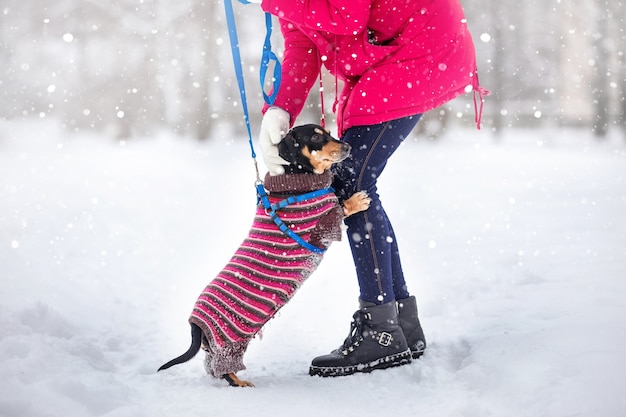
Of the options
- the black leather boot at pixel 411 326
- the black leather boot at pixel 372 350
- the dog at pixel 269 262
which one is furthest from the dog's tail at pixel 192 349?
the black leather boot at pixel 411 326

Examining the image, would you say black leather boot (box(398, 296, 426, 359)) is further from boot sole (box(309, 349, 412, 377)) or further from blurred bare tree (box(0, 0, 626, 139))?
blurred bare tree (box(0, 0, 626, 139))

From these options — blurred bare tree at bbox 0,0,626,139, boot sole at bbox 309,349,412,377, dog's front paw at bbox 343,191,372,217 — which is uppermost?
blurred bare tree at bbox 0,0,626,139

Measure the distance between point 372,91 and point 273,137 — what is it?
42 centimetres

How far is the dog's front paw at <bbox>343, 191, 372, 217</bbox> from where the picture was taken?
2383 millimetres

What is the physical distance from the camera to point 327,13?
2.16 metres

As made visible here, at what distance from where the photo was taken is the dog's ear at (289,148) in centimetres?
237

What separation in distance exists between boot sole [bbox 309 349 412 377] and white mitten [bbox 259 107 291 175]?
0.80m

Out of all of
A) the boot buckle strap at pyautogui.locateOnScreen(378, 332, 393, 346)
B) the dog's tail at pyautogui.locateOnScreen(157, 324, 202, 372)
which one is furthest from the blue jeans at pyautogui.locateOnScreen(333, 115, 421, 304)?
the dog's tail at pyautogui.locateOnScreen(157, 324, 202, 372)

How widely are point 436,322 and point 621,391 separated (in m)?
1.20

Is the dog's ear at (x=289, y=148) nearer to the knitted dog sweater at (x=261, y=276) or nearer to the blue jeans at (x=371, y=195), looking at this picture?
the knitted dog sweater at (x=261, y=276)

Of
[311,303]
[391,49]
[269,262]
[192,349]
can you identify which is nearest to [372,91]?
[391,49]

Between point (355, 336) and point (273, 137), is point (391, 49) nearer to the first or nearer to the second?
point (273, 137)

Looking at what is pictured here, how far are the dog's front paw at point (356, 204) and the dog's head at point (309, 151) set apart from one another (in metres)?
0.16

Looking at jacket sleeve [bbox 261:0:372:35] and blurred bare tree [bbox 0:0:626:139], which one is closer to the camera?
jacket sleeve [bbox 261:0:372:35]
